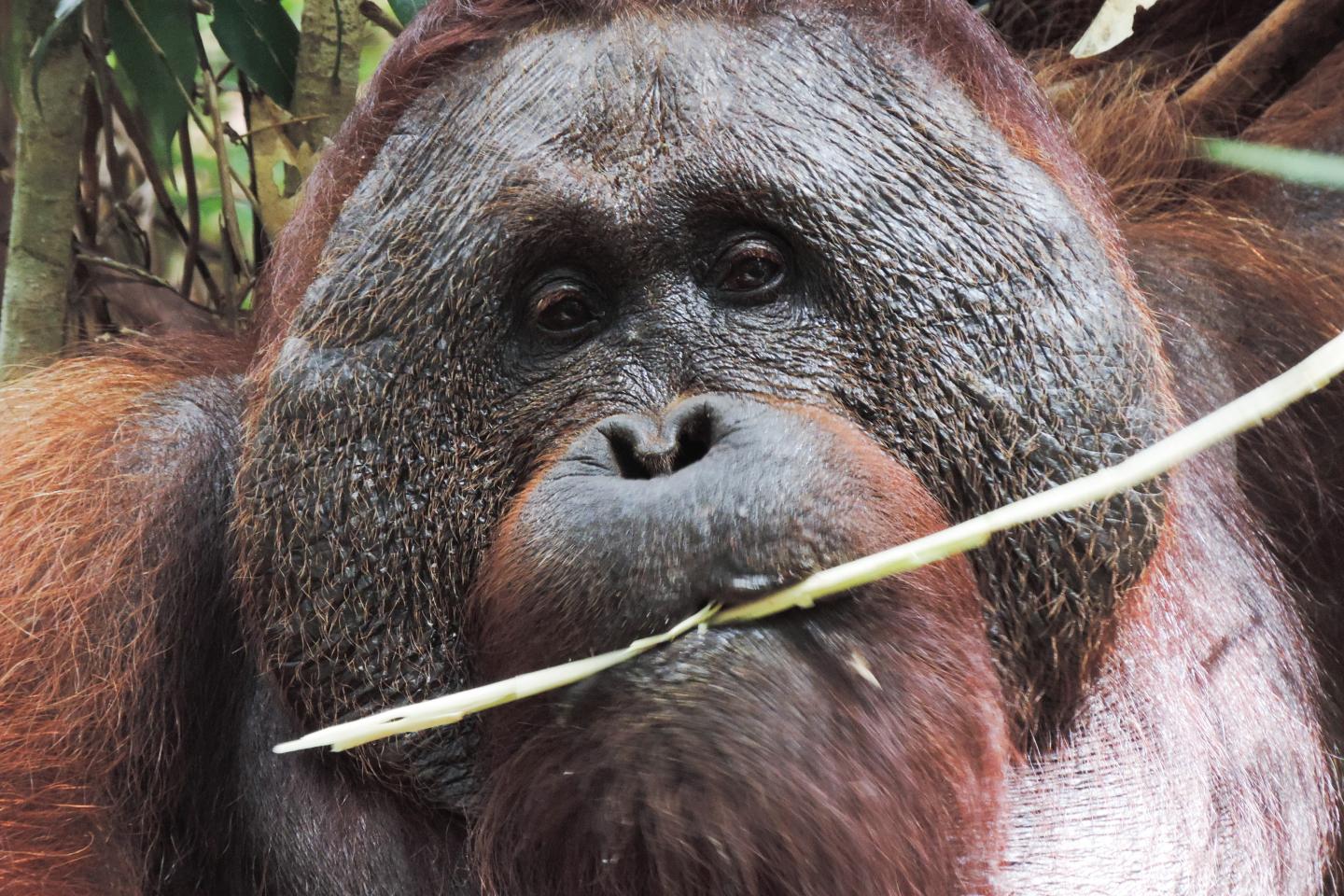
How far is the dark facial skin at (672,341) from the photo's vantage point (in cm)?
167

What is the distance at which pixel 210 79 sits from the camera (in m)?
2.82

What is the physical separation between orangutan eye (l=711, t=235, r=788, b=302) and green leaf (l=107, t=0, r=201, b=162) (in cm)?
144

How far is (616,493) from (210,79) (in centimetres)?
183

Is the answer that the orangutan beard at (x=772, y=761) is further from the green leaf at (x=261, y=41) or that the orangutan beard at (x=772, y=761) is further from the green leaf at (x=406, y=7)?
the green leaf at (x=261, y=41)

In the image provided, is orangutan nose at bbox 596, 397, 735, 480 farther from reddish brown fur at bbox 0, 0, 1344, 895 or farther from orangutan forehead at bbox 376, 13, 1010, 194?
reddish brown fur at bbox 0, 0, 1344, 895

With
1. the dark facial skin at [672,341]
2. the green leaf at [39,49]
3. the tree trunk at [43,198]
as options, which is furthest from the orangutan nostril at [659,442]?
the tree trunk at [43,198]

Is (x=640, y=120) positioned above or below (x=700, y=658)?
above

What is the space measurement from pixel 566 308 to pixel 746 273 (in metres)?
0.22

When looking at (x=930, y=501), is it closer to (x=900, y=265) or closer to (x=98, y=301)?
(x=900, y=265)

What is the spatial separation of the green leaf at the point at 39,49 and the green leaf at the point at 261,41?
0.26 metres

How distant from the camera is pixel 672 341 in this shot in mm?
1629

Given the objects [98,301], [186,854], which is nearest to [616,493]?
[186,854]

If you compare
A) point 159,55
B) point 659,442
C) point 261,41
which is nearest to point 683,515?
point 659,442

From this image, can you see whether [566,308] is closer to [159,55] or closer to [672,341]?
[672,341]
